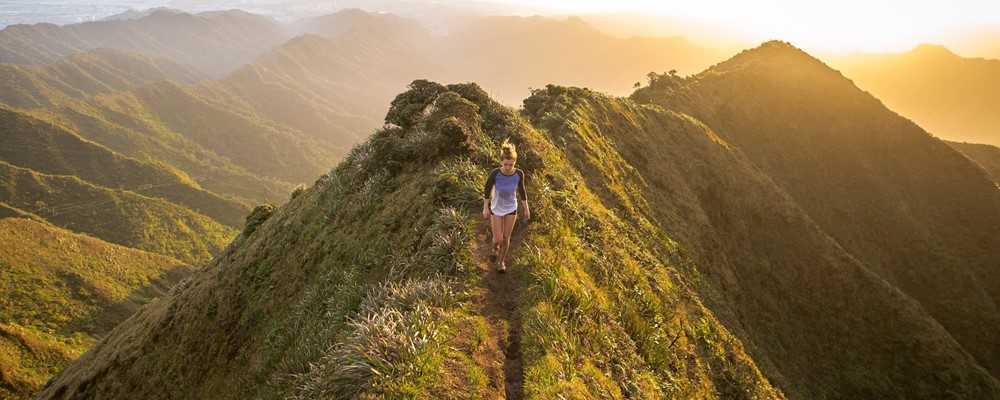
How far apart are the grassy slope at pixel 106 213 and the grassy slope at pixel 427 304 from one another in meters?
119

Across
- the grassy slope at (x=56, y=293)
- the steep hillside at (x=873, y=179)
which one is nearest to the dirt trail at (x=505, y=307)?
the steep hillside at (x=873, y=179)

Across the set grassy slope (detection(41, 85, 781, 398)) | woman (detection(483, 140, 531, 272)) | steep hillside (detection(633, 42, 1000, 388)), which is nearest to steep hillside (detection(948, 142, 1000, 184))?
steep hillside (detection(633, 42, 1000, 388))

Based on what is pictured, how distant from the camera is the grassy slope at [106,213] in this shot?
354 ft

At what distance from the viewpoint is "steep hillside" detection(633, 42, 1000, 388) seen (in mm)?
33938

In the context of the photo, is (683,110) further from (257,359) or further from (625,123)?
(257,359)

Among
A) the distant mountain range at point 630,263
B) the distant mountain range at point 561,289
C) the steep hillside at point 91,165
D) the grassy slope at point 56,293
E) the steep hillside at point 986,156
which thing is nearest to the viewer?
the distant mountain range at point 561,289

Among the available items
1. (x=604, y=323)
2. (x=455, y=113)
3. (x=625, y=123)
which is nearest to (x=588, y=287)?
(x=604, y=323)

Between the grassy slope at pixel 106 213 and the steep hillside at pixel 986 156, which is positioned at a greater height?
the steep hillside at pixel 986 156

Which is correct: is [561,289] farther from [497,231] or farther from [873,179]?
[873,179]

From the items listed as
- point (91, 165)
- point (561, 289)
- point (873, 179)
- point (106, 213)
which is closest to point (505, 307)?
point (561, 289)

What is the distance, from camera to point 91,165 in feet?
464

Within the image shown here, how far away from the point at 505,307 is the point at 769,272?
2242cm

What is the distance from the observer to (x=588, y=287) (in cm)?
1004

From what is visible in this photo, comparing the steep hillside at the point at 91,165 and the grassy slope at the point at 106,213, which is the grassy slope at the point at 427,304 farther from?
the steep hillside at the point at 91,165
